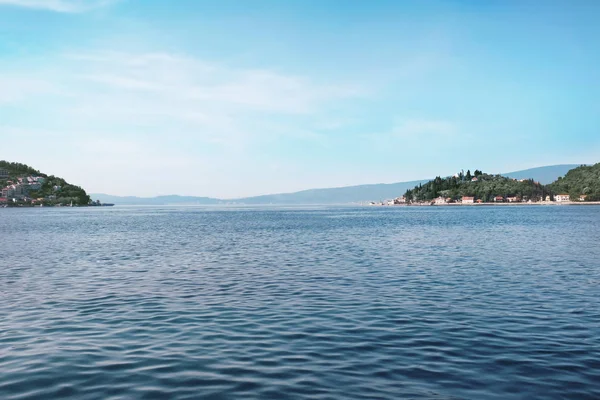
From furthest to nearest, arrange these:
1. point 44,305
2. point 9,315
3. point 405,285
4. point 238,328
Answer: point 405,285 → point 44,305 → point 9,315 → point 238,328

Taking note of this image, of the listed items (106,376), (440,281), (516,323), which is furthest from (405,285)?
(106,376)

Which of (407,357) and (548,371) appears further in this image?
(407,357)

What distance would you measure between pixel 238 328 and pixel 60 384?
25.2 feet

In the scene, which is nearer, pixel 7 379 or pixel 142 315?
pixel 7 379

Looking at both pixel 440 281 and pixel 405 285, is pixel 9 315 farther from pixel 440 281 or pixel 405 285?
pixel 440 281

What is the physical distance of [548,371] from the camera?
1452 cm

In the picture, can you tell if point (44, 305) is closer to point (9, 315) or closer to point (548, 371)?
point (9, 315)

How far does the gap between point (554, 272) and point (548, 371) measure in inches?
950

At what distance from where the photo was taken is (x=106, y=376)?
14211 mm

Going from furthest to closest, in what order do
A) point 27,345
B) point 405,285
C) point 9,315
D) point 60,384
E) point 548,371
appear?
1. point 405,285
2. point 9,315
3. point 27,345
4. point 548,371
5. point 60,384

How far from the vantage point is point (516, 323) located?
812 inches

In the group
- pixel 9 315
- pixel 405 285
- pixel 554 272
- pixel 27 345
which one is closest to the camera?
pixel 27 345

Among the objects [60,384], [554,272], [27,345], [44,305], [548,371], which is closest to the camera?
[60,384]

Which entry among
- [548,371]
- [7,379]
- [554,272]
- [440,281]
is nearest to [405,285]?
[440,281]
